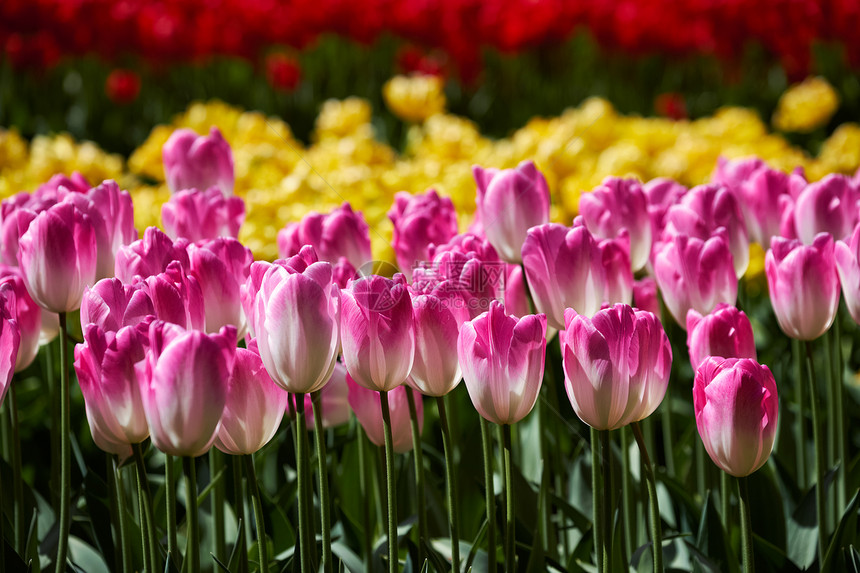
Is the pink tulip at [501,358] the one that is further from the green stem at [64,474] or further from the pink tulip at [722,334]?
the green stem at [64,474]

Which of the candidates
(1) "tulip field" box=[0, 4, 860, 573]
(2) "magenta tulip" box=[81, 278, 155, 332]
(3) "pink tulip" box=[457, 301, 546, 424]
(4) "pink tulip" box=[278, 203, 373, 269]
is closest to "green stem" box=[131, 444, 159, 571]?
(1) "tulip field" box=[0, 4, 860, 573]

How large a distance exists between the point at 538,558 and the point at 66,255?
2.16ft

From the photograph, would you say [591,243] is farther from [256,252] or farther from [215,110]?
[215,110]

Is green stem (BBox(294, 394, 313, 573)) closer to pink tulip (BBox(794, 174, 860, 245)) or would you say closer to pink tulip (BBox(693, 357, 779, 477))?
pink tulip (BBox(693, 357, 779, 477))

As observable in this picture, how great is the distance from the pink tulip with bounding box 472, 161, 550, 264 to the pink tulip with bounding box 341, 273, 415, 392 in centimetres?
43

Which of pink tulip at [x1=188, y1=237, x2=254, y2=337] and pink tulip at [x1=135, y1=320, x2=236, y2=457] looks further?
pink tulip at [x1=188, y1=237, x2=254, y2=337]

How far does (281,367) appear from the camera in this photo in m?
0.83

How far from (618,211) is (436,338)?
53cm

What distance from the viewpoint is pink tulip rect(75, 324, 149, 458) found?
800 mm

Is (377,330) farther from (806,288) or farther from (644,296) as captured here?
(644,296)

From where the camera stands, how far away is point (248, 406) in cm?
89

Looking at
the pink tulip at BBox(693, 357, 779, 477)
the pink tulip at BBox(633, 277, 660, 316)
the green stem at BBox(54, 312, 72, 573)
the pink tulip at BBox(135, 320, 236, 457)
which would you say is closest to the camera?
the pink tulip at BBox(135, 320, 236, 457)

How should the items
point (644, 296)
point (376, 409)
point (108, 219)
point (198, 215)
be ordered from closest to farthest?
point (376, 409)
point (108, 219)
point (198, 215)
point (644, 296)

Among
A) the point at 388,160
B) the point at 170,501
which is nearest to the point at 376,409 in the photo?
the point at 170,501
